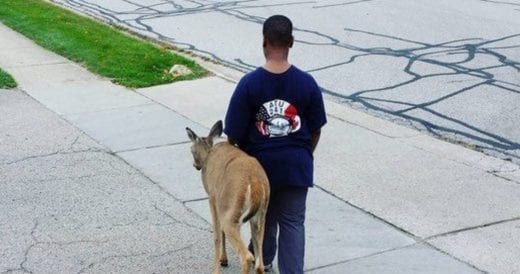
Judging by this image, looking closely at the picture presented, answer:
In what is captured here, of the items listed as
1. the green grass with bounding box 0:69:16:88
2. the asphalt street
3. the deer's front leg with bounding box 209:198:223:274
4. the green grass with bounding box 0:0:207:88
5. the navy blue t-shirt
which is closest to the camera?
the navy blue t-shirt

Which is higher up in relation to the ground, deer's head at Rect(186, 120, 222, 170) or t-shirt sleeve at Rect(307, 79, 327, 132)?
t-shirt sleeve at Rect(307, 79, 327, 132)

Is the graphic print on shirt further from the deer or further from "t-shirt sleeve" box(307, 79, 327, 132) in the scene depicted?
the deer

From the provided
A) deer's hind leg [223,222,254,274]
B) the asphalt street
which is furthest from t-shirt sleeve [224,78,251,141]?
the asphalt street

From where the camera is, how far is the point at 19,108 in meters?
9.21

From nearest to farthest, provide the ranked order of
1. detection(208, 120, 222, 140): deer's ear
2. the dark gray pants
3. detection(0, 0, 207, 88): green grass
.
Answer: the dark gray pants < detection(208, 120, 222, 140): deer's ear < detection(0, 0, 207, 88): green grass

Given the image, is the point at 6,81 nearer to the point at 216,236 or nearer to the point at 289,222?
the point at 216,236

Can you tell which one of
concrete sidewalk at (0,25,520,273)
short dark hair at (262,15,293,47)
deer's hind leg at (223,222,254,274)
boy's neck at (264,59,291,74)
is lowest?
concrete sidewalk at (0,25,520,273)

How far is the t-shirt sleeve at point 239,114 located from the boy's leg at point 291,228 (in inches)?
14.9

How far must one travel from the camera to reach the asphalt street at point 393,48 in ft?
29.6

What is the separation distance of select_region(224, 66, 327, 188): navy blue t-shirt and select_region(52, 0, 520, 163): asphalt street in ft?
11.5

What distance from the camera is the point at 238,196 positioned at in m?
4.39

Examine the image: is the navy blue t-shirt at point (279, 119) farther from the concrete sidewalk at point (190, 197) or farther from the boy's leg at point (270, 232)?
the concrete sidewalk at point (190, 197)

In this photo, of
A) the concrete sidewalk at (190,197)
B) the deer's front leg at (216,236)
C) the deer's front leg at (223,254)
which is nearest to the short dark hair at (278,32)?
the deer's front leg at (216,236)

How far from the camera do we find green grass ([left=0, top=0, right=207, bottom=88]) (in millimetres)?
10742
